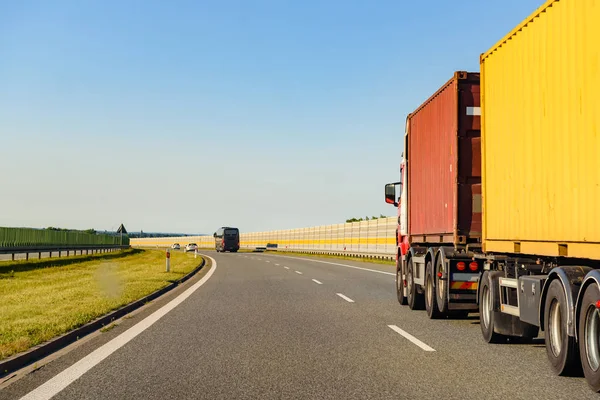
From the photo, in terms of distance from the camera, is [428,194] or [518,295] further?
[428,194]

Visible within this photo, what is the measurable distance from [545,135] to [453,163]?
133 inches

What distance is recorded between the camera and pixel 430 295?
11.3 m

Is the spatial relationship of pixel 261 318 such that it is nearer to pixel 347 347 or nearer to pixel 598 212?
pixel 347 347

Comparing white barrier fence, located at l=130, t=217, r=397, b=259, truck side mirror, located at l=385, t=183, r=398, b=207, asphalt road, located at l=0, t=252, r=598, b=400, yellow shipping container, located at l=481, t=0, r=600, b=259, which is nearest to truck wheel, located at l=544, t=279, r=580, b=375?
asphalt road, located at l=0, t=252, r=598, b=400

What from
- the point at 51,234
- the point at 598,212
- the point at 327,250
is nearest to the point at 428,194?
the point at 598,212

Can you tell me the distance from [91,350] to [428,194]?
6702mm

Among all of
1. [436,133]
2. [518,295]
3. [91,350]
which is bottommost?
[91,350]

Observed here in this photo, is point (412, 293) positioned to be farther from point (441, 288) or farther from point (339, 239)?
point (339, 239)

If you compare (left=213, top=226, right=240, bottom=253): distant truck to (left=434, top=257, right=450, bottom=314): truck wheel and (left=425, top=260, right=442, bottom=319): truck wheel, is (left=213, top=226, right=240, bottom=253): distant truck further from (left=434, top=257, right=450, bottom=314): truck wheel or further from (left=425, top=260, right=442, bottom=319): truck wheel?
(left=434, top=257, right=450, bottom=314): truck wheel

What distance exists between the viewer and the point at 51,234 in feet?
139

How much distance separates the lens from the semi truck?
19.5 ft

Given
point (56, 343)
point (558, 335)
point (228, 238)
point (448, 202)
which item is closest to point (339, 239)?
point (228, 238)

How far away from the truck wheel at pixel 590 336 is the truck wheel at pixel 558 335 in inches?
9.1

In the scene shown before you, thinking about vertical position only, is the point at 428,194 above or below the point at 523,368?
above
